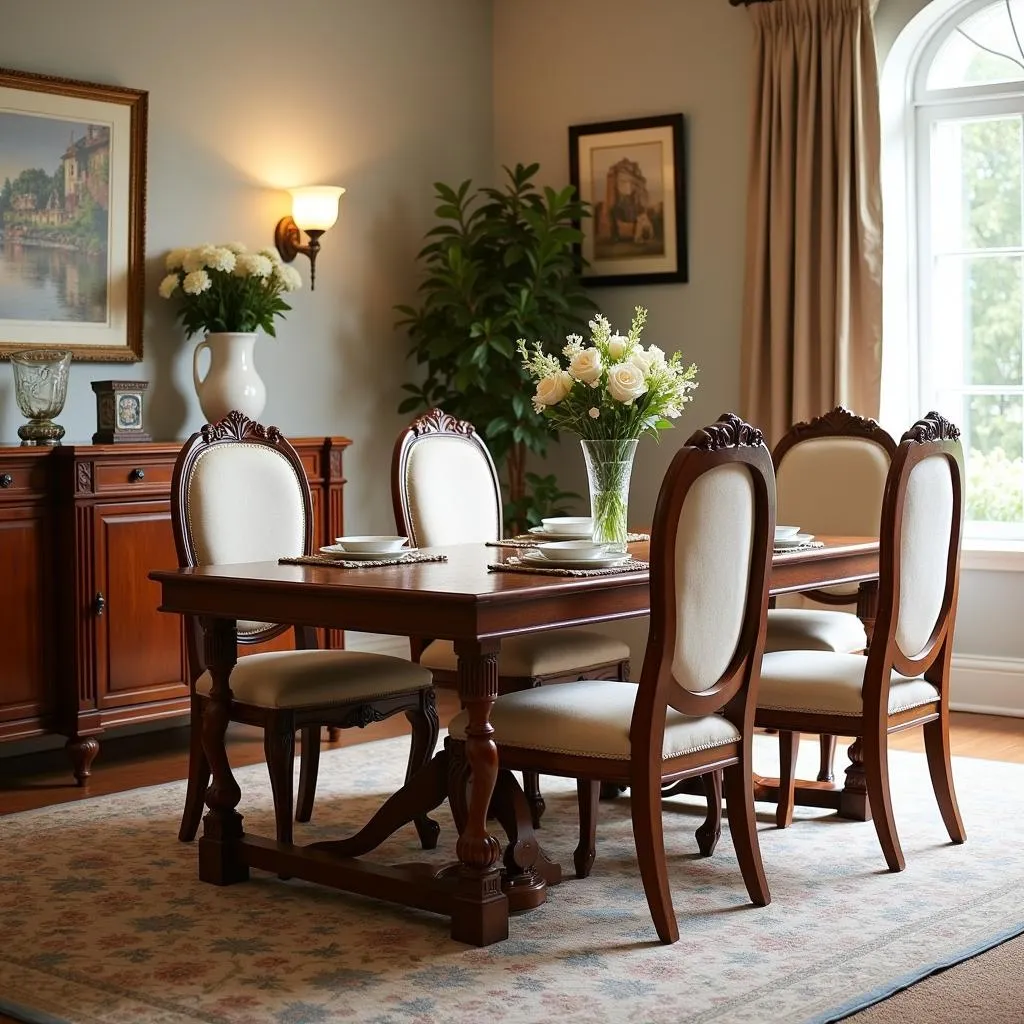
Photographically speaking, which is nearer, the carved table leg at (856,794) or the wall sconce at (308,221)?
the carved table leg at (856,794)

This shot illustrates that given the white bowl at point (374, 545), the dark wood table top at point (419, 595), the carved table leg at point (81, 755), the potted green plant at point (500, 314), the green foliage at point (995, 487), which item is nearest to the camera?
the dark wood table top at point (419, 595)

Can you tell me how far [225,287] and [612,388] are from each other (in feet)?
7.28

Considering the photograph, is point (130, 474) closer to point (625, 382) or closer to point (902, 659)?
point (625, 382)

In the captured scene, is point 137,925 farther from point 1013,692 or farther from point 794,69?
point 794,69

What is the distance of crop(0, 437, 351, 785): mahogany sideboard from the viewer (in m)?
4.64

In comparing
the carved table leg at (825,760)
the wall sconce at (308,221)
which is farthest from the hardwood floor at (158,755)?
the wall sconce at (308,221)

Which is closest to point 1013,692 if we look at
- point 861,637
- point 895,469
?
point 861,637

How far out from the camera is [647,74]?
6.49m

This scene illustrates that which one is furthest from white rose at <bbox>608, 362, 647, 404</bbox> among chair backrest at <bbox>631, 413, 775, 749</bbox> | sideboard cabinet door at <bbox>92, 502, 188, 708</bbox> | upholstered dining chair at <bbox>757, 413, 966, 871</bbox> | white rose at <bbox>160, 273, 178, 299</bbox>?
white rose at <bbox>160, 273, 178, 299</bbox>

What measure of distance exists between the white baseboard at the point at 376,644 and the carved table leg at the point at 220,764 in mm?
2643

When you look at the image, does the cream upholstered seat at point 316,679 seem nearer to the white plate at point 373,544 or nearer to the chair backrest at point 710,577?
the white plate at point 373,544

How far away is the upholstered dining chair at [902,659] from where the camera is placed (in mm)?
3621

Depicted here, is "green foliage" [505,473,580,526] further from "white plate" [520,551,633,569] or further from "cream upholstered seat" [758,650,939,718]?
"white plate" [520,551,633,569]

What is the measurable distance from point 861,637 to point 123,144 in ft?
9.87
